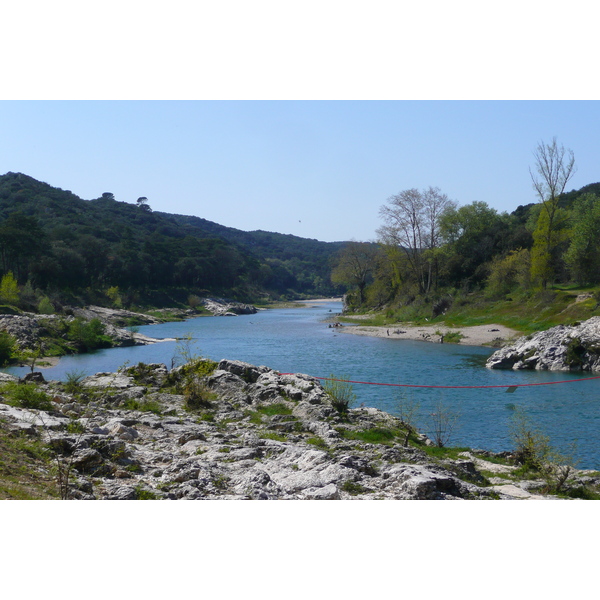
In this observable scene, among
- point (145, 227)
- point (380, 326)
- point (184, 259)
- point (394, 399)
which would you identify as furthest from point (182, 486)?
point (145, 227)

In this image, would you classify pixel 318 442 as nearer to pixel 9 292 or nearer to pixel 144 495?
pixel 144 495

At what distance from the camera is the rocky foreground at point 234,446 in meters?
7.64

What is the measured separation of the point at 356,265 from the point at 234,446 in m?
75.2

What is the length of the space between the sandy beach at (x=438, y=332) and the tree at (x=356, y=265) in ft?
93.5

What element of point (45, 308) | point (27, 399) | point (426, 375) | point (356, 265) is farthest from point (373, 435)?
point (356, 265)

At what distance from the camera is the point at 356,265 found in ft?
277

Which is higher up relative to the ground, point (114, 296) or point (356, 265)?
point (356, 265)

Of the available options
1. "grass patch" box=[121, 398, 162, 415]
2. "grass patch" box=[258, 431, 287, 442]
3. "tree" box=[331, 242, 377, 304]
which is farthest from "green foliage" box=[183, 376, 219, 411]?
"tree" box=[331, 242, 377, 304]

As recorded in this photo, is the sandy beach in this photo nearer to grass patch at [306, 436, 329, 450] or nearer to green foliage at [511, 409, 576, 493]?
green foliage at [511, 409, 576, 493]

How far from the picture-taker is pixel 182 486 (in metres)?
7.62

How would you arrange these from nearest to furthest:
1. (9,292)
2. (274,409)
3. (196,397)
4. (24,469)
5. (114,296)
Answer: (24,469) < (274,409) < (196,397) < (9,292) < (114,296)

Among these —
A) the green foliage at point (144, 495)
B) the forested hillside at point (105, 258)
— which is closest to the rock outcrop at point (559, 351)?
the green foliage at point (144, 495)

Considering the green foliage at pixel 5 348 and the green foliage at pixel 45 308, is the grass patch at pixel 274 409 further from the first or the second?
the green foliage at pixel 45 308

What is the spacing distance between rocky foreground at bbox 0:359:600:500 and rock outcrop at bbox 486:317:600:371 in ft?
55.3
